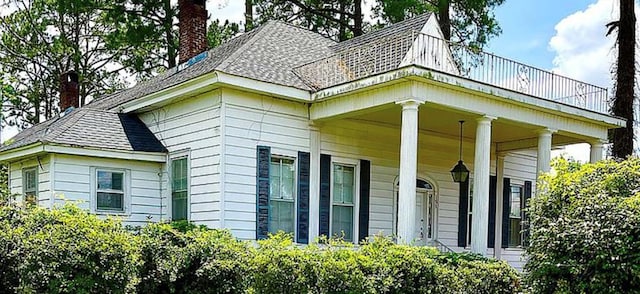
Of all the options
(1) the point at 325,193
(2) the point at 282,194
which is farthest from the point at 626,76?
(2) the point at 282,194

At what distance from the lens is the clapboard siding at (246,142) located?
38.0 ft

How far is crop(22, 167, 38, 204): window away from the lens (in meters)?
13.0

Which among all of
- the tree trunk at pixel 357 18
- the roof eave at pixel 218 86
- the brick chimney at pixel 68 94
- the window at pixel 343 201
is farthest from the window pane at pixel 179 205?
the tree trunk at pixel 357 18

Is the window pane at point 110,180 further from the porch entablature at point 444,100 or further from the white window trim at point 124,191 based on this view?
the porch entablature at point 444,100

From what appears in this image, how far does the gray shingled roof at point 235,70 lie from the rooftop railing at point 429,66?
58 centimetres

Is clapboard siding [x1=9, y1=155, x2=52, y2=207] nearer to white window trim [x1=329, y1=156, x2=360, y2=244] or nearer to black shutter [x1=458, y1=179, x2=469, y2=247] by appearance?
white window trim [x1=329, y1=156, x2=360, y2=244]

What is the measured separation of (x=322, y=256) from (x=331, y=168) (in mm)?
5586

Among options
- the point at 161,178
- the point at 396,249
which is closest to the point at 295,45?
the point at 161,178

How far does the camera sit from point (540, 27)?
787 inches

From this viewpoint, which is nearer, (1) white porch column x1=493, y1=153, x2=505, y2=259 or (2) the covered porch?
(2) the covered porch

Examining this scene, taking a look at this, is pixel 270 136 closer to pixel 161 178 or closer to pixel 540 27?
pixel 161 178

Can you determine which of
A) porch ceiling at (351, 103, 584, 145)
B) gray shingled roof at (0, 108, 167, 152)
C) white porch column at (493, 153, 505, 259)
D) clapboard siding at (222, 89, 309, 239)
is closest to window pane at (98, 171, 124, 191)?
gray shingled roof at (0, 108, 167, 152)

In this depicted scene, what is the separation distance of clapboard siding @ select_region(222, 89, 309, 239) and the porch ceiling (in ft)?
5.45

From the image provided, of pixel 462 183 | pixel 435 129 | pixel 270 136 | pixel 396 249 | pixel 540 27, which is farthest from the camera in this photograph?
pixel 540 27
